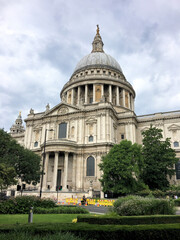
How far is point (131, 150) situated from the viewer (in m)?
35.2

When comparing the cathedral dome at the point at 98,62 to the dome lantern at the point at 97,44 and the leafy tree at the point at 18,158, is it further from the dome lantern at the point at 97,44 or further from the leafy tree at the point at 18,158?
the leafy tree at the point at 18,158

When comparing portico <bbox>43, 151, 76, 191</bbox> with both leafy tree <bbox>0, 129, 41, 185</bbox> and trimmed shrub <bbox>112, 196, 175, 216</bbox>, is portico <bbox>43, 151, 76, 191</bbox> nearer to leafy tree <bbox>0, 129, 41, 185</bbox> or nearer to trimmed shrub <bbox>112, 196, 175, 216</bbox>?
leafy tree <bbox>0, 129, 41, 185</bbox>

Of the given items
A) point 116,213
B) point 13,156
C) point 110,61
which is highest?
point 110,61

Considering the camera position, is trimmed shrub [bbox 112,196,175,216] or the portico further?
the portico

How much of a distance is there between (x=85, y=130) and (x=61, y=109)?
8.85m

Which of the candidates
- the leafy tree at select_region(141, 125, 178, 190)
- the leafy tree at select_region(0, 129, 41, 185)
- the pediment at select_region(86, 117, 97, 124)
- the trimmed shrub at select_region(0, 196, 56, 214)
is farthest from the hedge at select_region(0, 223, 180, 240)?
the pediment at select_region(86, 117, 97, 124)

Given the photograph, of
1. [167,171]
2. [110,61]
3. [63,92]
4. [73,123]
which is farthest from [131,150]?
[110,61]

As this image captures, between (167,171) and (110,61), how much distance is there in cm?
4769

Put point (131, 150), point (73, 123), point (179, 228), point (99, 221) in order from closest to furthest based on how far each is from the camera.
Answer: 1. point (179, 228)
2. point (99, 221)
3. point (131, 150)
4. point (73, 123)

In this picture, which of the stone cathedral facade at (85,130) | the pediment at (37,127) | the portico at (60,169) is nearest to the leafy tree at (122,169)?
the stone cathedral facade at (85,130)

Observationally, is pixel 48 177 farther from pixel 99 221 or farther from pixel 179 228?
pixel 179 228

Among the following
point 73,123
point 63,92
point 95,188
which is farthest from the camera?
point 63,92

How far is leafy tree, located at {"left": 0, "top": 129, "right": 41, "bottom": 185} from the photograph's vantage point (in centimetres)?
3391

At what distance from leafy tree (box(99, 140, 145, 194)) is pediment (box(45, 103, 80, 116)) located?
19.6m
